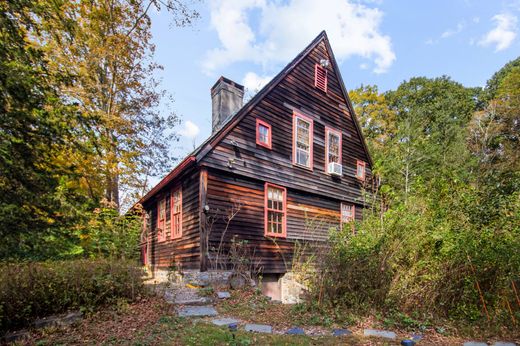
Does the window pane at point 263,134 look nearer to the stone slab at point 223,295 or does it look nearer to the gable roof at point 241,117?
the gable roof at point 241,117

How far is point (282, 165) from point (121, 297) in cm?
672

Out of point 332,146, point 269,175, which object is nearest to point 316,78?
point 332,146

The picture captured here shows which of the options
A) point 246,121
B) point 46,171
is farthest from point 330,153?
point 46,171

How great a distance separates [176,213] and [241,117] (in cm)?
413

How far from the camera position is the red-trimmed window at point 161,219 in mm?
12439

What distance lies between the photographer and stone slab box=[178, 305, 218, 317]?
5.96 m

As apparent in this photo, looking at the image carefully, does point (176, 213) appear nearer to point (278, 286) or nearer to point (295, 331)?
point (278, 286)

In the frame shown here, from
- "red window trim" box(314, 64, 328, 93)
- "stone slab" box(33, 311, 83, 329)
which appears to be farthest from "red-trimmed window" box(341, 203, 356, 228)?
"stone slab" box(33, 311, 83, 329)

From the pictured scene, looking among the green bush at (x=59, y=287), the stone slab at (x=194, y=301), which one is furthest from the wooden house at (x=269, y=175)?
the green bush at (x=59, y=287)

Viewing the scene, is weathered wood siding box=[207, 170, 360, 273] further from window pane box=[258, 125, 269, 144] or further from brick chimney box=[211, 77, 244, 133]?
brick chimney box=[211, 77, 244, 133]

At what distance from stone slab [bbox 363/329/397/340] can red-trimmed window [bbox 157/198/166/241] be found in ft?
29.4

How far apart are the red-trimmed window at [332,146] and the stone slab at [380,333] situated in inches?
327

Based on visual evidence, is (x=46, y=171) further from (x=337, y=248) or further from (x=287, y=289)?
(x=287, y=289)

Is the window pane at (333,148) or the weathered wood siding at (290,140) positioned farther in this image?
the window pane at (333,148)
